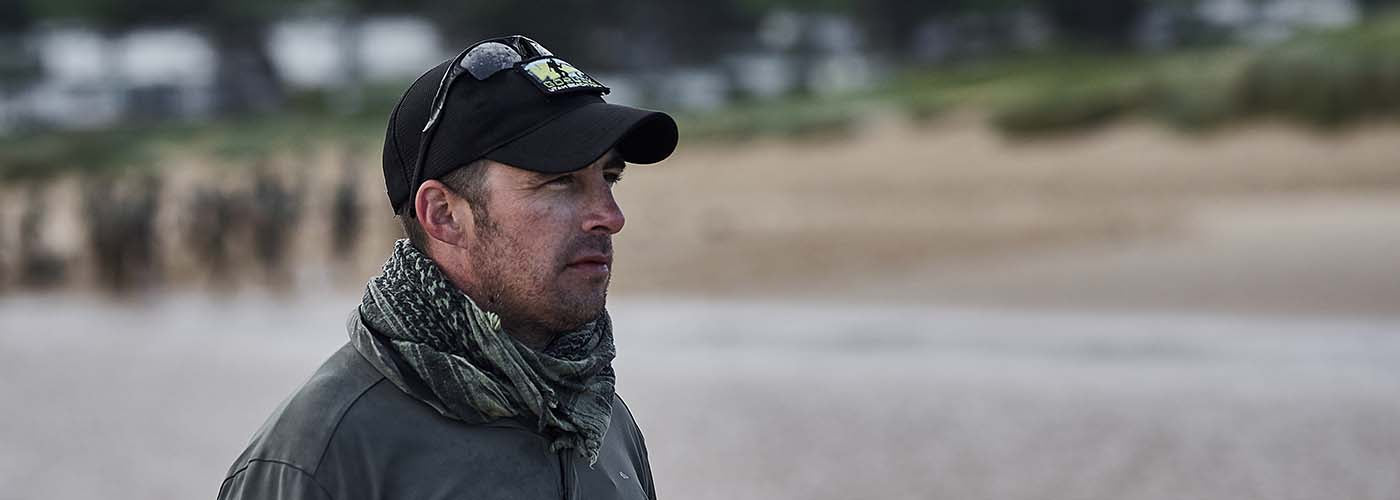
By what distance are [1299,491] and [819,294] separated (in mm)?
9693

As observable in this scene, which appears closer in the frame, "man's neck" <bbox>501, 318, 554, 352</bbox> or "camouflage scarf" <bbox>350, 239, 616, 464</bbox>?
"camouflage scarf" <bbox>350, 239, 616, 464</bbox>

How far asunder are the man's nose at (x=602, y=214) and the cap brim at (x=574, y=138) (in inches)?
2.9

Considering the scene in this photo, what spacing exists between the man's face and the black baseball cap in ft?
0.11

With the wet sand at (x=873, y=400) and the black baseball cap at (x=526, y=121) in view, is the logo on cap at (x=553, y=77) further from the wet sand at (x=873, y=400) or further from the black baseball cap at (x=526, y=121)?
the wet sand at (x=873, y=400)

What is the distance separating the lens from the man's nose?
2146 mm

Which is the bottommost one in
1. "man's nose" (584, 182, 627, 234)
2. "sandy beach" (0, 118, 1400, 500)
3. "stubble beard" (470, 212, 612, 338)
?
"sandy beach" (0, 118, 1400, 500)

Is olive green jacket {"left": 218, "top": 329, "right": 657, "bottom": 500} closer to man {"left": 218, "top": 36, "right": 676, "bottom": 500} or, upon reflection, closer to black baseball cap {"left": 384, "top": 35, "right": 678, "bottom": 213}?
man {"left": 218, "top": 36, "right": 676, "bottom": 500}

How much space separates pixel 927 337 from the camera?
1538cm

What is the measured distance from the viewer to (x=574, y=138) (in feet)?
6.82

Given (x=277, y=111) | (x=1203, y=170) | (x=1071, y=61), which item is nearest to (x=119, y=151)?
(x=277, y=111)

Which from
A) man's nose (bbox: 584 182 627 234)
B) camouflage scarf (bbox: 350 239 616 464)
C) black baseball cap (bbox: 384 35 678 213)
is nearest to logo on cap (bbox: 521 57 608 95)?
black baseball cap (bbox: 384 35 678 213)

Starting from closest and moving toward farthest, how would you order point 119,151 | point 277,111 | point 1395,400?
point 1395,400
point 119,151
point 277,111

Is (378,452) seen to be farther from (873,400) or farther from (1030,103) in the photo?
(1030,103)

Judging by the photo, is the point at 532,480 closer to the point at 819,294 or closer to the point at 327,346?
the point at 327,346
